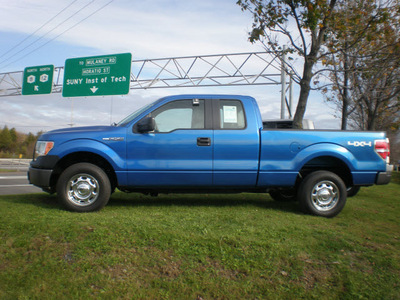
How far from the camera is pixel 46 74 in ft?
65.8

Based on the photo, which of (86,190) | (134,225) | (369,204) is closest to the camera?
(134,225)

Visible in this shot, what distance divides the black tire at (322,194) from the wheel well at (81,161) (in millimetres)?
3000

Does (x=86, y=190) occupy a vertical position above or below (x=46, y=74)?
below

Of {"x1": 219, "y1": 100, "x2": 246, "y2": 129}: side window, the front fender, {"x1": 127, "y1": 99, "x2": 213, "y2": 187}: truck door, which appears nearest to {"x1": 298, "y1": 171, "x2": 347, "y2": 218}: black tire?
{"x1": 219, "y1": 100, "x2": 246, "y2": 129}: side window

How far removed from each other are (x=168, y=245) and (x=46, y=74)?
761 inches

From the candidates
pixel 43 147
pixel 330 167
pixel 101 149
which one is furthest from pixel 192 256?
pixel 330 167

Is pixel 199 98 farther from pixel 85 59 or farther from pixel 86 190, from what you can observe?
pixel 85 59

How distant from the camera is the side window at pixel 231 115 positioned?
5359 millimetres

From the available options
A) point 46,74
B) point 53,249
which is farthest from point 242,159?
point 46,74

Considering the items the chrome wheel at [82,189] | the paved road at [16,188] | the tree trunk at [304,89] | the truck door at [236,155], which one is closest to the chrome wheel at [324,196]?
the truck door at [236,155]

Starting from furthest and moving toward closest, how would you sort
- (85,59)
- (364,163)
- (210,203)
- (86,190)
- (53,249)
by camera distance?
(85,59), (210,203), (364,163), (86,190), (53,249)

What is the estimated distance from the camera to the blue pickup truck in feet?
16.7

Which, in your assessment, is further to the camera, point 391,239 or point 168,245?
point 391,239

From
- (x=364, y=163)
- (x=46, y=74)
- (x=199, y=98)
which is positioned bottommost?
(x=364, y=163)
